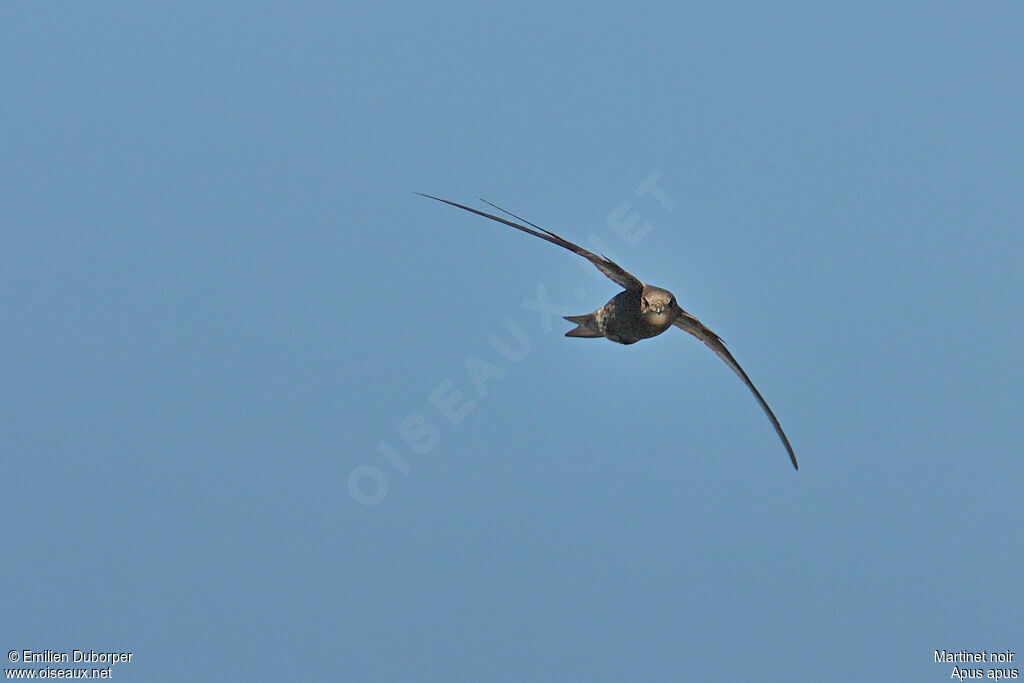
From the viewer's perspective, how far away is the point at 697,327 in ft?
41.0

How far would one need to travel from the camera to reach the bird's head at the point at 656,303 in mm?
11078

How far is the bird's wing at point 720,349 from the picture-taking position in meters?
12.3

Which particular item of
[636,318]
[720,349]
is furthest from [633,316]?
[720,349]

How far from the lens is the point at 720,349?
41.5 feet

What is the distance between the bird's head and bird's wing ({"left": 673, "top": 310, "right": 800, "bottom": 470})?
0.85 m

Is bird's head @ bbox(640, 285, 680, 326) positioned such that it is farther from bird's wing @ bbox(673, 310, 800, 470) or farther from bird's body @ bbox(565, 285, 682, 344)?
bird's wing @ bbox(673, 310, 800, 470)

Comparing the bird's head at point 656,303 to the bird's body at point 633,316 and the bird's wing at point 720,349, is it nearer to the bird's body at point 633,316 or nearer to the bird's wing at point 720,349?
the bird's body at point 633,316

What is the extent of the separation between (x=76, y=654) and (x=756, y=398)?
10.1 metres

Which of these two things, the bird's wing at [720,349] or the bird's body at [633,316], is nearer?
the bird's body at [633,316]

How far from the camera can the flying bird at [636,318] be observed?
10727 mm

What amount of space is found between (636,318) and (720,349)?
1984 millimetres

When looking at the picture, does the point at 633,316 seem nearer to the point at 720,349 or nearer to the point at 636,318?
the point at 636,318

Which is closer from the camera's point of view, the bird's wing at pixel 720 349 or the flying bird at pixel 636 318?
the flying bird at pixel 636 318

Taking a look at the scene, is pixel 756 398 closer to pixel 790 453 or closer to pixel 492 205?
pixel 790 453
